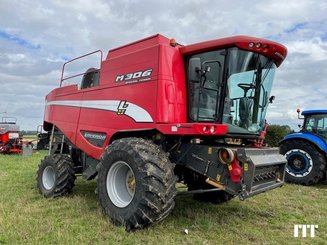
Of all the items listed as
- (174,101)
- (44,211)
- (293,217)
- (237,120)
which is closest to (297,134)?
(293,217)

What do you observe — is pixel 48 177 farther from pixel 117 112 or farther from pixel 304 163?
pixel 304 163

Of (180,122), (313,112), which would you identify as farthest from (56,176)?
(313,112)

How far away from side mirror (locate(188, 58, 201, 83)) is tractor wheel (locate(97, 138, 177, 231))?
119 centimetres

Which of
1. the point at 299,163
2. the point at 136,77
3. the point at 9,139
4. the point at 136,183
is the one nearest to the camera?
the point at 136,183

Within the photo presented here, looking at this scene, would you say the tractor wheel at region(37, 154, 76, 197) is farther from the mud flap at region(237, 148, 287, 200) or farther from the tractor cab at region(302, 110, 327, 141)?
the tractor cab at region(302, 110, 327, 141)

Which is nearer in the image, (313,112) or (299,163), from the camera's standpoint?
(299,163)

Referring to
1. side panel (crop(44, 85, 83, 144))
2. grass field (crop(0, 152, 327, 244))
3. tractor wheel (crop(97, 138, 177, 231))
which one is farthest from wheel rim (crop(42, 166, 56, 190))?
tractor wheel (crop(97, 138, 177, 231))

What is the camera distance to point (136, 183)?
15.3ft

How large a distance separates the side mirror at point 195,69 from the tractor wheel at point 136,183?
1190 mm

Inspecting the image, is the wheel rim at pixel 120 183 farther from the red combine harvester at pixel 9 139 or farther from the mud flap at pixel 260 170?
the red combine harvester at pixel 9 139

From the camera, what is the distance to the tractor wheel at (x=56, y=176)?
671cm

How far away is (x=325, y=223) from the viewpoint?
5.42m

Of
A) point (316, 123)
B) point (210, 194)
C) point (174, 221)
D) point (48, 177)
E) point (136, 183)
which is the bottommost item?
point (174, 221)

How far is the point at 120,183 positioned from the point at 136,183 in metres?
0.74
